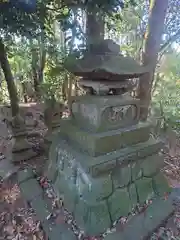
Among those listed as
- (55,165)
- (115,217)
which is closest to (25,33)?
(55,165)

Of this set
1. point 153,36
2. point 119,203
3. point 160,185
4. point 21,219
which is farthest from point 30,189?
point 153,36

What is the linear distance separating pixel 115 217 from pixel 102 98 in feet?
4.62

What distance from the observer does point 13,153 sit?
11.2ft

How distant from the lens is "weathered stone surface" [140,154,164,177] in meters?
2.65

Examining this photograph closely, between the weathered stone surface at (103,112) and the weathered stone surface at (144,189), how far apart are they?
2.60 feet

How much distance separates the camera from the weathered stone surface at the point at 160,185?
2.76 meters

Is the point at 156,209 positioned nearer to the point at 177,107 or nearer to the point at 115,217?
the point at 115,217

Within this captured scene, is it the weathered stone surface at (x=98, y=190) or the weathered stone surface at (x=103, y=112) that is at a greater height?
the weathered stone surface at (x=103, y=112)

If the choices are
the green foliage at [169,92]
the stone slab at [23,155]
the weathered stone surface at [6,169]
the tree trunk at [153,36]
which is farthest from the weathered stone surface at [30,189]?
the green foliage at [169,92]

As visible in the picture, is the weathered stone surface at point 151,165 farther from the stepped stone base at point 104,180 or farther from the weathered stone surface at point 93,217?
the weathered stone surface at point 93,217

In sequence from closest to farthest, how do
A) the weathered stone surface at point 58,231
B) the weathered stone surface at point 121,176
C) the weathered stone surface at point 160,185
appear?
the weathered stone surface at point 58,231, the weathered stone surface at point 121,176, the weathered stone surface at point 160,185

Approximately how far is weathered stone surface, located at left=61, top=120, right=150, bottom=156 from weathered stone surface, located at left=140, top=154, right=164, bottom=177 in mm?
287

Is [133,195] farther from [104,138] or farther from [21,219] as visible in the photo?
[21,219]

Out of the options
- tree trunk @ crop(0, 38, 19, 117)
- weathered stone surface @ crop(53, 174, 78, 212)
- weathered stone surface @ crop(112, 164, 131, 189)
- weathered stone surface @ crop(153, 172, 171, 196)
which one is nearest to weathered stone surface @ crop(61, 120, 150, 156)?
weathered stone surface @ crop(112, 164, 131, 189)
